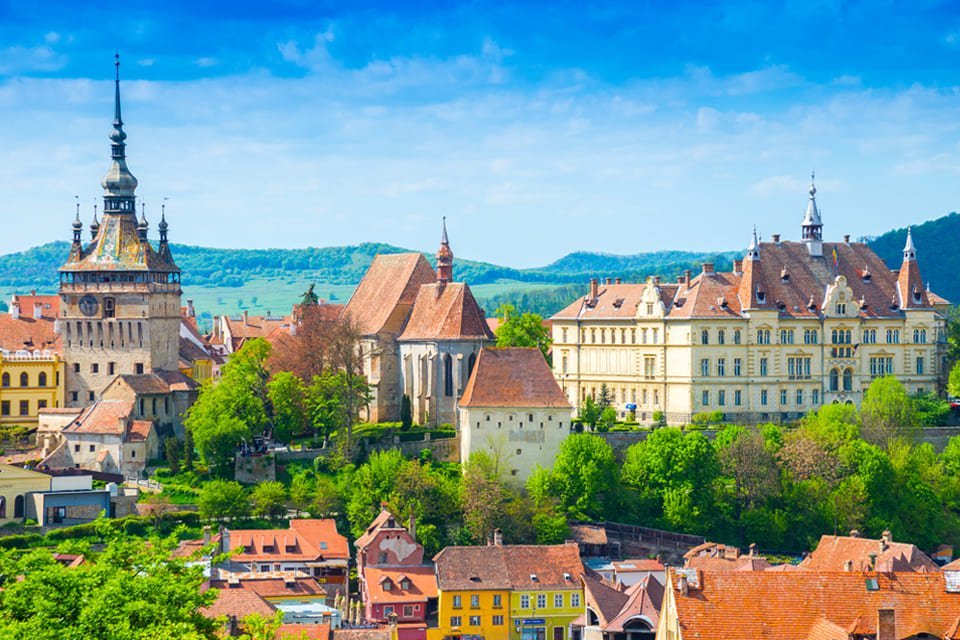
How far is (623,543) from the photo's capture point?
10206 cm

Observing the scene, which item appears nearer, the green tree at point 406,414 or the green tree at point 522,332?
the green tree at point 406,414

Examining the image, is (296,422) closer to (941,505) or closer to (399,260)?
(399,260)

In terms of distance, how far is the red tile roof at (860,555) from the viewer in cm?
8312

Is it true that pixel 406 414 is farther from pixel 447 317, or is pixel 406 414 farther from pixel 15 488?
pixel 15 488

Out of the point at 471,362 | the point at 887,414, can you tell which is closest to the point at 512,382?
the point at 471,362

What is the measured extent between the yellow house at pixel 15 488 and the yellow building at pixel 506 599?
25.2 m

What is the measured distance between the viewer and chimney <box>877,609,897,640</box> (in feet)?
162

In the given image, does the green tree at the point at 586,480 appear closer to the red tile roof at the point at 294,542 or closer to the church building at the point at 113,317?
the red tile roof at the point at 294,542

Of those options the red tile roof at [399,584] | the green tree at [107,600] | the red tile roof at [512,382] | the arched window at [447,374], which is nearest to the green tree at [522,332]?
the arched window at [447,374]

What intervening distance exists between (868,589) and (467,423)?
2171 inches

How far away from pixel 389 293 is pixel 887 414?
35.1 m

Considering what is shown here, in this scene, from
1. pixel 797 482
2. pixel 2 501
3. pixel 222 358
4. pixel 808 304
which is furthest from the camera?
pixel 222 358

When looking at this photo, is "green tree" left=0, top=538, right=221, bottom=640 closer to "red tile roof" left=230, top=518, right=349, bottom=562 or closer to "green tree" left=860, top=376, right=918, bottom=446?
"red tile roof" left=230, top=518, right=349, bottom=562

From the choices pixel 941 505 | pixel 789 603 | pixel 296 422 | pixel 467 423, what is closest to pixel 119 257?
pixel 296 422
